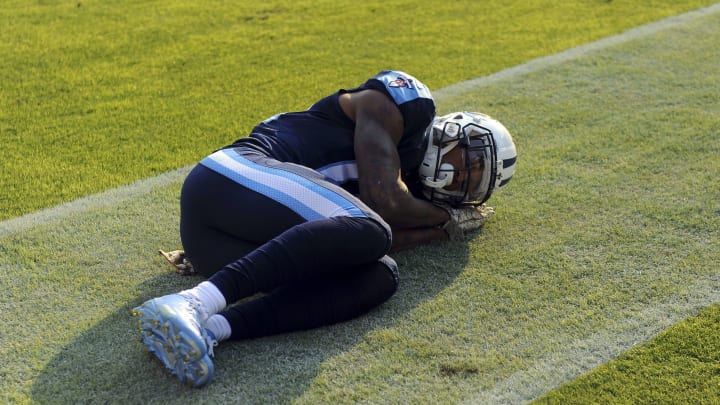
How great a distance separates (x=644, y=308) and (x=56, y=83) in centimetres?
452

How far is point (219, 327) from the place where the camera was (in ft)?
10.6

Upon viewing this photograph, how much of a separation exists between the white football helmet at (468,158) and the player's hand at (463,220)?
46 mm

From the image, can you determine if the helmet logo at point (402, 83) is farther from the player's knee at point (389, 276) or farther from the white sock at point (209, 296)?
the white sock at point (209, 296)

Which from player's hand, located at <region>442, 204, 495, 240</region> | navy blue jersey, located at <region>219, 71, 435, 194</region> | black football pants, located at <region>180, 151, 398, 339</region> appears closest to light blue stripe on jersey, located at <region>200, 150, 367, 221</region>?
black football pants, located at <region>180, 151, 398, 339</region>

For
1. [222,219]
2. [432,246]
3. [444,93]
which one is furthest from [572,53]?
[222,219]

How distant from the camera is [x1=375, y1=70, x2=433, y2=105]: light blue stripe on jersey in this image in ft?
12.8

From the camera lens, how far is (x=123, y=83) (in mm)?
6469

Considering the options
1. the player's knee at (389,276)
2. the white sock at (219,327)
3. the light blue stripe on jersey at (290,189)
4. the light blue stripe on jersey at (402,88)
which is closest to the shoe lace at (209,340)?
the white sock at (219,327)

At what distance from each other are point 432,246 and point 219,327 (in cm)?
126

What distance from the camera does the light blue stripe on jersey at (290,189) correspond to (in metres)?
3.46

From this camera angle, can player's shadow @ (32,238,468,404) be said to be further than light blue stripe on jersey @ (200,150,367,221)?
No

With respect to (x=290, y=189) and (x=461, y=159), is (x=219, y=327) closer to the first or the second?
(x=290, y=189)

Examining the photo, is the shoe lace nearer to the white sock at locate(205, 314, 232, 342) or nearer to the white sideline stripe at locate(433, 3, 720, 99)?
the white sock at locate(205, 314, 232, 342)

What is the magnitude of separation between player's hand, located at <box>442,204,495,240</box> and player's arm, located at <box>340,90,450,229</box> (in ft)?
0.60
